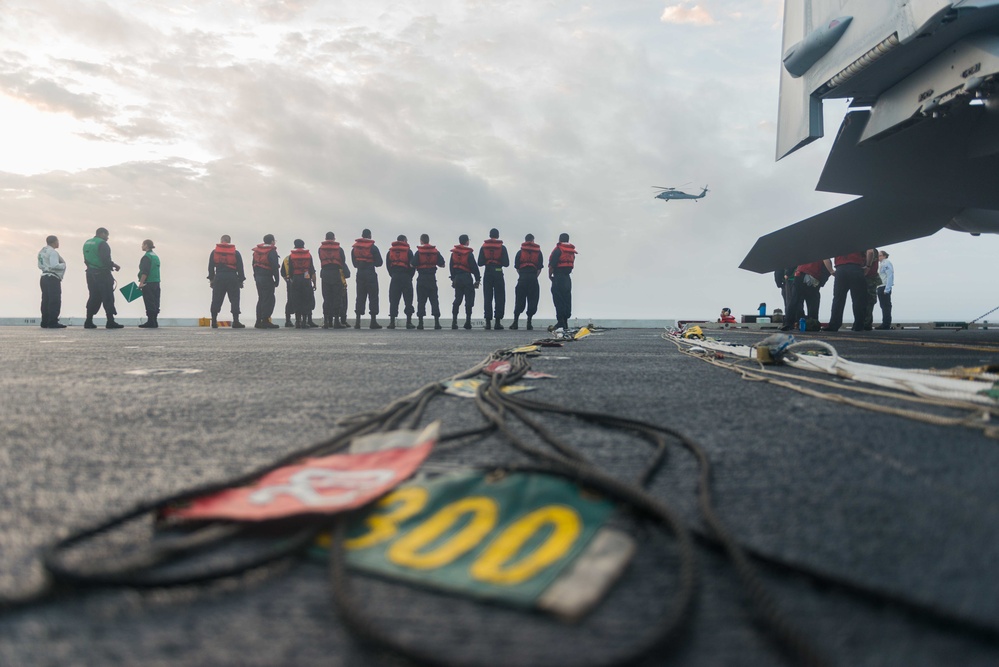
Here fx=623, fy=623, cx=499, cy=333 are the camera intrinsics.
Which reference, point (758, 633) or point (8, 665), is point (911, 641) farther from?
point (8, 665)

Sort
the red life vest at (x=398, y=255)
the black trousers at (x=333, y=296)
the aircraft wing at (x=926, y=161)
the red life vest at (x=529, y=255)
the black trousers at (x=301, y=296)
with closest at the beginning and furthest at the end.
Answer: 1. the aircraft wing at (x=926, y=161)
2. the red life vest at (x=529, y=255)
3. the red life vest at (x=398, y=255)
4. the black trousers at (x=333, y=296)
5. the black trousers at (x=301, y=296)

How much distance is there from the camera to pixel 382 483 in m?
1.05

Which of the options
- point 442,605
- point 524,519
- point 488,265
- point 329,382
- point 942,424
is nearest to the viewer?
point 442,605

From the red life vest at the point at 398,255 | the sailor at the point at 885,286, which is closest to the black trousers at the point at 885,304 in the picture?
the sailor at the point at 885,286

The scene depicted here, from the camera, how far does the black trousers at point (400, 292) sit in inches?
528

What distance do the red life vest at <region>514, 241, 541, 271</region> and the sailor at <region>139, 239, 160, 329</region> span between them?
24.2 ft

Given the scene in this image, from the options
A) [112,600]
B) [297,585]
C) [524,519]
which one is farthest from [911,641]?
[112,600]

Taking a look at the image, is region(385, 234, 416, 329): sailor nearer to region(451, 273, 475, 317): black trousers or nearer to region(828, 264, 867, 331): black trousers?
region(451, 273, 475, 317): black trousers

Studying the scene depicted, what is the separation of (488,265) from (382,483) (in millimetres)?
11774

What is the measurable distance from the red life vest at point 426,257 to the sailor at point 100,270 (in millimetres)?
5706

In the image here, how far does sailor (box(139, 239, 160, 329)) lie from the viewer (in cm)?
1251

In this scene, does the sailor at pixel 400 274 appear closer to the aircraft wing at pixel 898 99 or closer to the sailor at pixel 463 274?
the sailor at pixel 463 274

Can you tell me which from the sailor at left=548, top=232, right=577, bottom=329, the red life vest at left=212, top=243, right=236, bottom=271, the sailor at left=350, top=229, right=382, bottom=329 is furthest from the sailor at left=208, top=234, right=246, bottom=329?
the sailor at left=548, top=232, right=577, bottom=329

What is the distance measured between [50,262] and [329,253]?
522 centimetres
